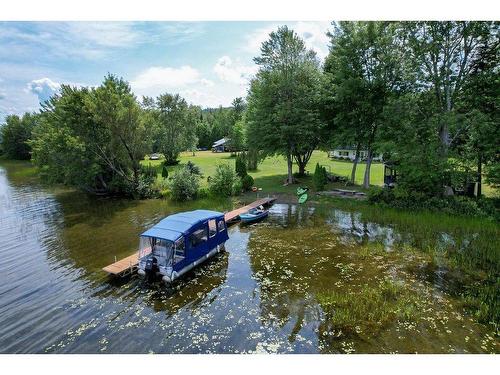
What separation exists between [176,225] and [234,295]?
5.35 metres

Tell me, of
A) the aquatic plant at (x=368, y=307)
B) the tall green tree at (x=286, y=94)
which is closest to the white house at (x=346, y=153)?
the tall green tree at (x=286, y=94)

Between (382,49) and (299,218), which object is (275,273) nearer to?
(299,218)

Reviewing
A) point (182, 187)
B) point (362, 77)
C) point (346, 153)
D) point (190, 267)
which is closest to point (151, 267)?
point (190, 267)

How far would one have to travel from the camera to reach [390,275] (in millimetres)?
16656

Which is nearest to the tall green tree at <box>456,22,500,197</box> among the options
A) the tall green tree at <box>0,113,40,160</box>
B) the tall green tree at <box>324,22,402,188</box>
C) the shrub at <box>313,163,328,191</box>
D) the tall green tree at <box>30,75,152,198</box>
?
the tall green tree at <box>324,22,402,188</box>

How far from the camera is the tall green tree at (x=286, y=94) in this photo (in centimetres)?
3647

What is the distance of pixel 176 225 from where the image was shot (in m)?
17.9

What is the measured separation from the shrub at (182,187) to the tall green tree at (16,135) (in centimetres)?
7875

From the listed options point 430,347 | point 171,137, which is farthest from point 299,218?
point 171,137

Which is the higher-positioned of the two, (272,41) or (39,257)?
(272,41)

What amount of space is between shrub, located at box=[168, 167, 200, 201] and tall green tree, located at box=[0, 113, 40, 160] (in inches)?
3101

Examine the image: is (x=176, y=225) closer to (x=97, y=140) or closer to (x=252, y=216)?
(x=252, y=216)

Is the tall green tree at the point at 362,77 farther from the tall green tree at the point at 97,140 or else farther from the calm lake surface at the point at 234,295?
the tall green tree at the point at 97,140

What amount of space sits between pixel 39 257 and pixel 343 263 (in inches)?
766
